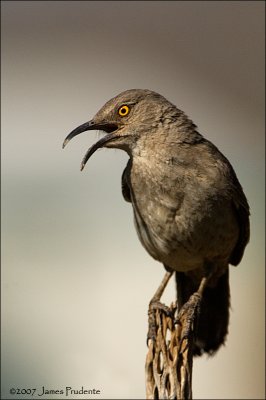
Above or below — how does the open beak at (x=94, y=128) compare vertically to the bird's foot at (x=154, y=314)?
above

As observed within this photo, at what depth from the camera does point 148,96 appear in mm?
6820

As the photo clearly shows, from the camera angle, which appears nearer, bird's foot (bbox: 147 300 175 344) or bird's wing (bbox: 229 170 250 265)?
bird's foot (bbox: 147 300 175 344)

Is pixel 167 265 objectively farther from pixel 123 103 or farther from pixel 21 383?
pixel 21 383

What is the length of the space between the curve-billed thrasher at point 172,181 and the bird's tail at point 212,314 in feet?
1.81

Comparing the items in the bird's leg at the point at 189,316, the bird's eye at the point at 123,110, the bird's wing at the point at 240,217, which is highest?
the bird's eye at the point at 123,110

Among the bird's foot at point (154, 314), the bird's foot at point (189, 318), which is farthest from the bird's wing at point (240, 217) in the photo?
the bird's foot at point (154, 314)

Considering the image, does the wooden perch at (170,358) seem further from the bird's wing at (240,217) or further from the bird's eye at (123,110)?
the bird's eye at (123,110)

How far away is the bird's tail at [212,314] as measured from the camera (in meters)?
7.53

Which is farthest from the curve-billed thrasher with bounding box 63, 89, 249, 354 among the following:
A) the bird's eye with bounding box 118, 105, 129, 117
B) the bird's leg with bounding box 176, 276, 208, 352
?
the bird's leg with bounding box 176, 276, 208, 352

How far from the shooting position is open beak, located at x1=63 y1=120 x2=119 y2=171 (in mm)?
6570

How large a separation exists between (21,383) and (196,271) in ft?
7.85

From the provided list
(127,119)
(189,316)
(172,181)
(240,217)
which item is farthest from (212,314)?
(127,119)

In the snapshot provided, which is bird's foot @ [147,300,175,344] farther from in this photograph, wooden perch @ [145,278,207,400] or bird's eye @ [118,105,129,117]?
bird's eye @ [118,105,129,117]

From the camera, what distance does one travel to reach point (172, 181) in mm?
6562
